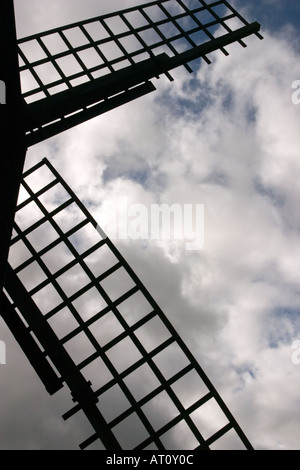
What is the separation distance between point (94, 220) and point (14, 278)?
5.07 feet

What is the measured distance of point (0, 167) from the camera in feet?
14.6

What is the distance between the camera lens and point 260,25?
25.6 feet

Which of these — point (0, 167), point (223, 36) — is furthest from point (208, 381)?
point (223, 36)

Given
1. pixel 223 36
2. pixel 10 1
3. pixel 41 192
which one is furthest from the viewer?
pixel 223 36

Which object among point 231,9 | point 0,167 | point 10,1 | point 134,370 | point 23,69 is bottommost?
point 134,370

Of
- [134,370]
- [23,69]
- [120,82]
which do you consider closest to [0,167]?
[23,69]

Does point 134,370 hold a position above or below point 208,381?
above

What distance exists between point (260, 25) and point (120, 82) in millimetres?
3539

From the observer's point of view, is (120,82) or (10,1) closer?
(10,1)

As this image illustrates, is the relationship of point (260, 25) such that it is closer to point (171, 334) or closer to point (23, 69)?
point (23, 69)

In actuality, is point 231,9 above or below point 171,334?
above
